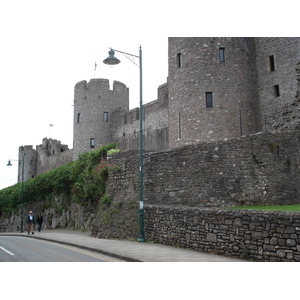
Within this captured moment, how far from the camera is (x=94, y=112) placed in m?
38.7

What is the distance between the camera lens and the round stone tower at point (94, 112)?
3862 centimetres

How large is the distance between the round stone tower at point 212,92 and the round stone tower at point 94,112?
17.6 meters

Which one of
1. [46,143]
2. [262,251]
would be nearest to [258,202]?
[262,251]

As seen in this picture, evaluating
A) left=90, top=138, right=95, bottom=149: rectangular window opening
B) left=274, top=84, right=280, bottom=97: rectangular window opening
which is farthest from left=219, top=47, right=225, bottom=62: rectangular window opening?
left=90, top=138, right=95, bottom=149: rectangular window opening

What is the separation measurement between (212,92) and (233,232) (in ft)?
41.8

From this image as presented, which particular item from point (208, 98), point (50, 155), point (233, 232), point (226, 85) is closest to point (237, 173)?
point (233, 232)

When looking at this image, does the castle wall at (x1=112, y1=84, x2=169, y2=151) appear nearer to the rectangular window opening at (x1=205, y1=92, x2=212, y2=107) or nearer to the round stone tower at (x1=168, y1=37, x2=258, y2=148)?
the round stone tower at (x1=168, y1=37, x2=258, y2=148)

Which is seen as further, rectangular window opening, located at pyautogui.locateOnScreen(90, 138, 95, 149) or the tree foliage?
rectangular window opening, located at pyautogui.locateOnScreen(90, 138, 95, 149)

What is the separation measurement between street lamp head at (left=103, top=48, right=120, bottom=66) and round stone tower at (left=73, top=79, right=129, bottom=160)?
23.4m

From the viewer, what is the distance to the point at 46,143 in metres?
58.8

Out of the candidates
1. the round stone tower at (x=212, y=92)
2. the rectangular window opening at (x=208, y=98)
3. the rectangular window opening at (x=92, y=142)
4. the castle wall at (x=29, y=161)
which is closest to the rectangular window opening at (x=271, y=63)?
the round stone tower at (x=212, y=92)

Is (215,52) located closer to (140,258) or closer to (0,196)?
(140,258)

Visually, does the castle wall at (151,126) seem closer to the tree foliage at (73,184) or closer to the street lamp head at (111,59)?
the tree foliage at (73,184)

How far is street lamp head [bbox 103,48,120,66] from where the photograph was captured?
1502 cm
